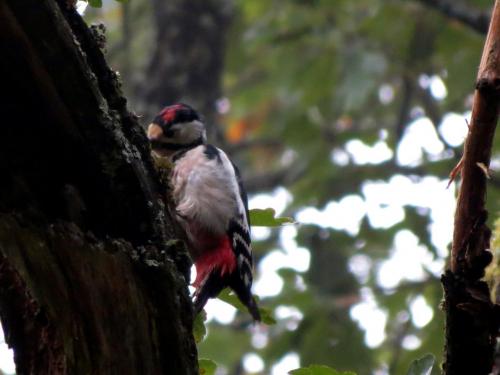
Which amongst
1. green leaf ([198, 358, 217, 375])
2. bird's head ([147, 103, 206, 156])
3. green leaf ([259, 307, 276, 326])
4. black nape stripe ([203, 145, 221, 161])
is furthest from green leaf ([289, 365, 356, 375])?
bird's head ([147, 103, 206, 156])

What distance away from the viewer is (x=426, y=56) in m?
6.86

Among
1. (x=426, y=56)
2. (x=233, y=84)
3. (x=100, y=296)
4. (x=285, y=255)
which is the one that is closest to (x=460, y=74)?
(x=426, y=56)

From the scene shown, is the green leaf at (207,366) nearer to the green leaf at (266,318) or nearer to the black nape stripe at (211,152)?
the green leaf at (266,318)

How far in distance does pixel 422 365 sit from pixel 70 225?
0.80m

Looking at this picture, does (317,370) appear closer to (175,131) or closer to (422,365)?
(422,365)

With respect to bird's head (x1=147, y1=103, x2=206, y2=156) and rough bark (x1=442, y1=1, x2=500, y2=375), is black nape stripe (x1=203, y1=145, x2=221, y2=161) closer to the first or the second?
bird's head (x1=147, y1=103, x2=206, y2=156)

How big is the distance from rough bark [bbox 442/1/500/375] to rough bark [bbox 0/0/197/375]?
0.57 m

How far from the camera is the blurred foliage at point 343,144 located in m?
6.29

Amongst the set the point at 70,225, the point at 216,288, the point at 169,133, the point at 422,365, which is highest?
the point at 169,133

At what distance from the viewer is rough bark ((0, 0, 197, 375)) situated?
2.01 m

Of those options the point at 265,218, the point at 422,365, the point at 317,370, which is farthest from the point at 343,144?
the point at 422,365

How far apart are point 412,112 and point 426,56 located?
66.9 inches

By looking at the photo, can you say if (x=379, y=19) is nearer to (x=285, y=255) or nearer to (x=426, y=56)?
(x=426, y=56)

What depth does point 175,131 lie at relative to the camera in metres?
4.63
